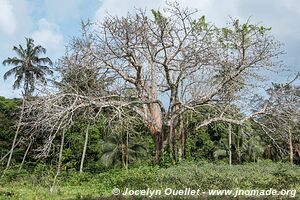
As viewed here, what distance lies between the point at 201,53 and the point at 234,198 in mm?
8210

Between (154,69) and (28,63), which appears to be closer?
(154,69)

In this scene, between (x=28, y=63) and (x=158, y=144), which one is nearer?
(x=158, y=144)

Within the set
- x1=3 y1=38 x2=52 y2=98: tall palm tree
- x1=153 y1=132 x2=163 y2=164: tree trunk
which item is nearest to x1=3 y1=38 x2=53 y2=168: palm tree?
x1=3 y1=38 x2=52 y2=98: tall palm tree

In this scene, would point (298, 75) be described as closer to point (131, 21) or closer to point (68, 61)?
point (131, 21)

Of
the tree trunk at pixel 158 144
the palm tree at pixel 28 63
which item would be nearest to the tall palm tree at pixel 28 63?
the palm tree at pixel 28 63

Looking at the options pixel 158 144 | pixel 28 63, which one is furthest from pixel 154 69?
pixel 28 63

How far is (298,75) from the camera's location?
15.1m

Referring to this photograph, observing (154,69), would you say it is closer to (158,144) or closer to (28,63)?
(158,144)

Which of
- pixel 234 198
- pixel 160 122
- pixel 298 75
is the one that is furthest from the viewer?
pixel 160 122

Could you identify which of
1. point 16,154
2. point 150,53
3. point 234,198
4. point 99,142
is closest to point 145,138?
point 99,142

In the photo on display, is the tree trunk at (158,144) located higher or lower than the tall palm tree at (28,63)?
lower

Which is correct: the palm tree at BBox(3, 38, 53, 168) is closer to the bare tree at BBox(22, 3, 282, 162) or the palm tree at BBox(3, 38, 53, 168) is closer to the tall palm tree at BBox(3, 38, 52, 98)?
the tall palm tree at BBox(3, 38, 52, 98)

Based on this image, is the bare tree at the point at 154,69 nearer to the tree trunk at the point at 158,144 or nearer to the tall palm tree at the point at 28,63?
the tree trunk at the point at 158,144

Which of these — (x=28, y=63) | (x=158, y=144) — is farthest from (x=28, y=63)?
(x=158, y=144)
